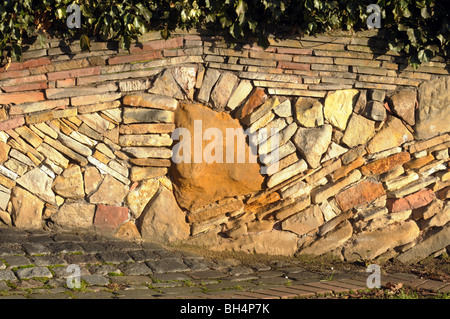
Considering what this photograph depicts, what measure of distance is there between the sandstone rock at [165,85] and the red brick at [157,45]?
0.23 meters

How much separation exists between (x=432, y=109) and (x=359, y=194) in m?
1.08

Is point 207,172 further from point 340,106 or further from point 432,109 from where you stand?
point 432,109

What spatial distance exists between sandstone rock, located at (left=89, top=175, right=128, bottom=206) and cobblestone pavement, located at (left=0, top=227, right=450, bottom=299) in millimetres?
329

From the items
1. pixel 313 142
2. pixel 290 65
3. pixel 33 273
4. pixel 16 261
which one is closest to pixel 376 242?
pixel 313 142

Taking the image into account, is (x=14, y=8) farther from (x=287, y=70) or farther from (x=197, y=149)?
(x=287, y=70)

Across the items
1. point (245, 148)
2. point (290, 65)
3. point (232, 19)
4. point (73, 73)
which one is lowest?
point (245, 148)

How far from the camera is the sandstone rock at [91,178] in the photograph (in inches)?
203

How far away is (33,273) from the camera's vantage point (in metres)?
4.14

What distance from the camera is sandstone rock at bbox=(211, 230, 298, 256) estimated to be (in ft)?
17.6

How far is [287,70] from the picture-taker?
5.35 metres

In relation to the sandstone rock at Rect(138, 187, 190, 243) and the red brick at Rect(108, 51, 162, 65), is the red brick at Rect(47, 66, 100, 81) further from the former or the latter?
the sandstone rock at Rect(138, 187, 190, 243)

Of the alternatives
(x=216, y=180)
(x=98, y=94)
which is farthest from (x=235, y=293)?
(x=98, y=94)

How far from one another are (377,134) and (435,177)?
729mm

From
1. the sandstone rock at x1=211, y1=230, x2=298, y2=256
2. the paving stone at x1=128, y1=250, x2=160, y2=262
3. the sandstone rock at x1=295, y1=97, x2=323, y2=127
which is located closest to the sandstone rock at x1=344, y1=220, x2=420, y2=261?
the sandstone rock at x1=211, y1=230, x2=298, y2=256
